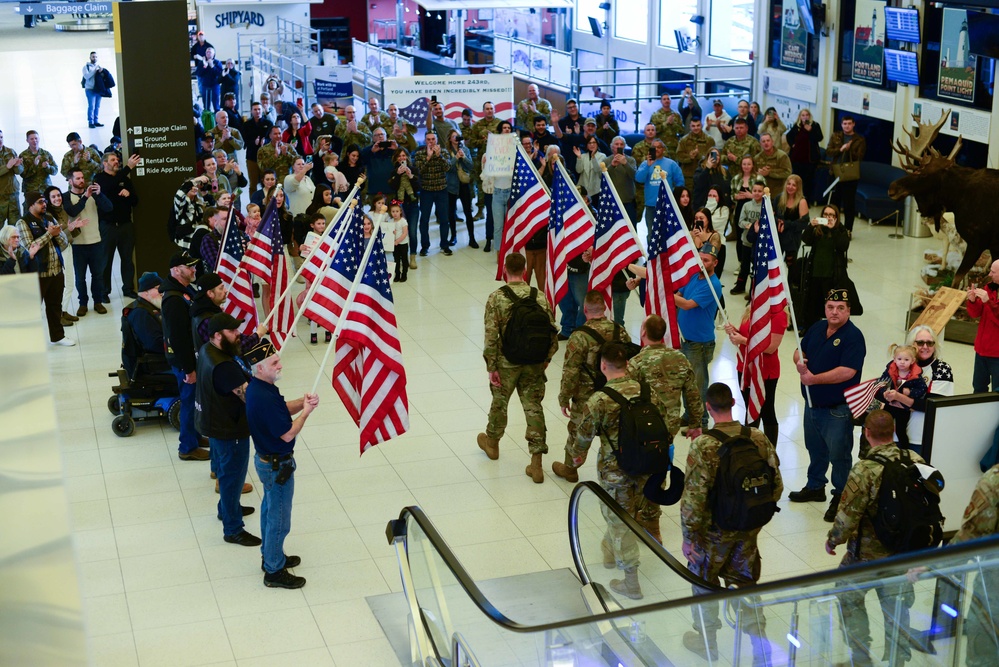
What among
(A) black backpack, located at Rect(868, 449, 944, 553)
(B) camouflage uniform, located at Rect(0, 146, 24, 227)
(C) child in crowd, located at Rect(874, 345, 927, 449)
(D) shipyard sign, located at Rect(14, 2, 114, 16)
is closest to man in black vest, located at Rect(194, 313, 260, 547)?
(A) black backpack, located at Rect(868, 449, 944, 553)

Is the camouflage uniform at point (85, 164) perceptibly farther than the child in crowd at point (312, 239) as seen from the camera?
Yes

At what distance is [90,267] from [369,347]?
7132mm

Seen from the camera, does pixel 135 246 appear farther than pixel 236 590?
Yes

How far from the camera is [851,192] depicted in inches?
707

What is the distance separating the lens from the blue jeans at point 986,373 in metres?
9.97

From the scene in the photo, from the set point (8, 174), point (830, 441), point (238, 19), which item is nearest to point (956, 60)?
point (830, 441)

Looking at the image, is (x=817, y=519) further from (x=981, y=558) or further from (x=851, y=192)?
(x=851, y=192)

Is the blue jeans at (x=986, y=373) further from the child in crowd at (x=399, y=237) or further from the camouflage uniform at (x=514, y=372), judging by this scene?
the child in crowd at (x=399, y=237)

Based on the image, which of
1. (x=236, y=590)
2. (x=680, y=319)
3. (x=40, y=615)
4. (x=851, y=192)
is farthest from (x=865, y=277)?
(x=40, y=615)

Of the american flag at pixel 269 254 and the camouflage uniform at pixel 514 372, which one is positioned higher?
the american flag at pixel 269 254

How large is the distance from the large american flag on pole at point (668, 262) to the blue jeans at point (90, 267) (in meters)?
7.29

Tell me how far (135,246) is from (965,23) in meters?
12.1

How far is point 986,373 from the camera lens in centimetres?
1009

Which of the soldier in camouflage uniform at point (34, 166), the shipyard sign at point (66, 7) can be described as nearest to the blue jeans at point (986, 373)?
the soldier in camouflage uniform at point (34, 166)
